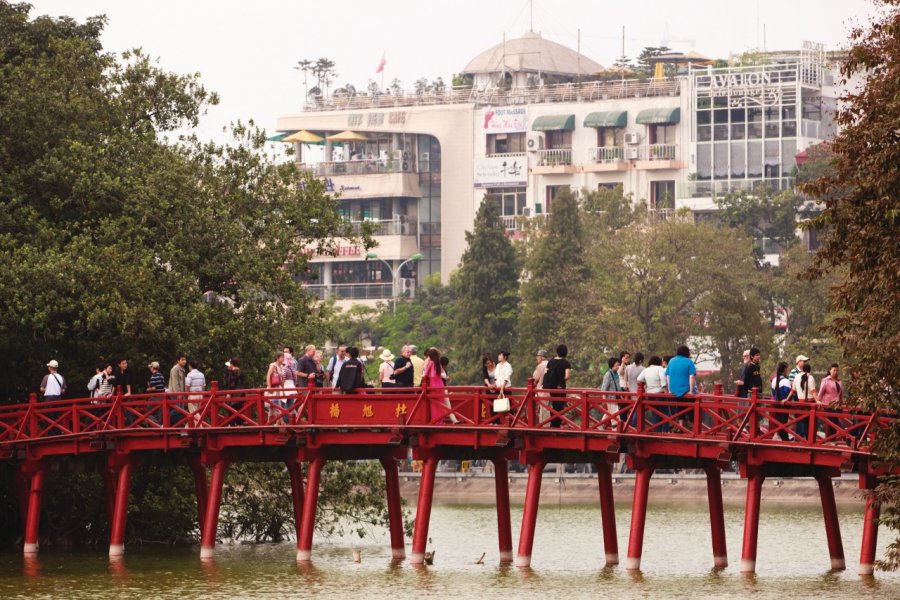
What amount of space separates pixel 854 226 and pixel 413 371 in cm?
1312

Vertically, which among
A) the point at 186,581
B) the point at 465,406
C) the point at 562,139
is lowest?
the point at 186,581

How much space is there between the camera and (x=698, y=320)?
119250 millimetres

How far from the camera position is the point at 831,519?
52.2m

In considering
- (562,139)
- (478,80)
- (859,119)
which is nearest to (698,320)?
(562,139)

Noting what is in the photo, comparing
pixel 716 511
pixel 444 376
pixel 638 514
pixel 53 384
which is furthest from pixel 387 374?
pixel 53 384

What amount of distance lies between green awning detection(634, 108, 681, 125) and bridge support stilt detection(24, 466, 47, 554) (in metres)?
109

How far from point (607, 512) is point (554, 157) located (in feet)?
381

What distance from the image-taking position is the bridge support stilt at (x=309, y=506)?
53.9m

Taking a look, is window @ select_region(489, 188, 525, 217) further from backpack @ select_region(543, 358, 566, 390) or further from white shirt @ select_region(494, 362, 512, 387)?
backpack @ select_region(543, 358, 566, 390)

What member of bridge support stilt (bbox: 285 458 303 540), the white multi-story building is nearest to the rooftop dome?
the white multi-story building

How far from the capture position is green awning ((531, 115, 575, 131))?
549ft

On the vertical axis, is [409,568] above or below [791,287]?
below

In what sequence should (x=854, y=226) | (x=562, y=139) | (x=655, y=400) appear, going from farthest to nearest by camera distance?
(x=562, y=139)
(x=655, y=400)
(x=854, y=226)

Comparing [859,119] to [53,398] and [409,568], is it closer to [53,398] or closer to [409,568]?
[409,568]
